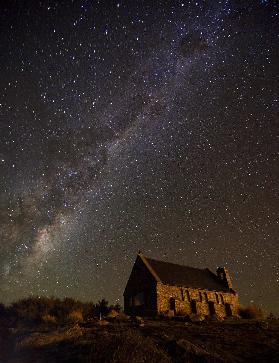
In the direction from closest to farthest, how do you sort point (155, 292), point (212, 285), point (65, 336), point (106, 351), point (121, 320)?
point (106, 351), point (65, 336), point (121, 320), point (155, 292), point (212, 285)

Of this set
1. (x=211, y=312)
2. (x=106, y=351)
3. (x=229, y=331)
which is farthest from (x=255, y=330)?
(x=211, y=312)

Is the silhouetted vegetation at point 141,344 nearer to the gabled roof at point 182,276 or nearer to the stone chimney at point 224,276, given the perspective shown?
the gabled roof at point 182,276

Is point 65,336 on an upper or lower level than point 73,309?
lower

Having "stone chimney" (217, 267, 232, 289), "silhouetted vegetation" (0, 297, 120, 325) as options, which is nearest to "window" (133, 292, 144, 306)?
"silhouetted vegetation" (0, 297, 120, 325)

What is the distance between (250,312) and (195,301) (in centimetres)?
938

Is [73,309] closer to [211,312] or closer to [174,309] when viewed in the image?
[174,309]

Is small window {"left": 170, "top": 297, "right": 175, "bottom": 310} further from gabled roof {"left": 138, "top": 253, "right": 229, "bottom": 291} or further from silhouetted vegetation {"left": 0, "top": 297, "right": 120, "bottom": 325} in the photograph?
silhouetted vegetation {"left": 0, "top": 297, "right": 120, "bottom": 325}

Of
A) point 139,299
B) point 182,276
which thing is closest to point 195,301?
point 182,276

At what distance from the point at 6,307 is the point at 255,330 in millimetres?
29364

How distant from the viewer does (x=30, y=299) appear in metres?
38.2

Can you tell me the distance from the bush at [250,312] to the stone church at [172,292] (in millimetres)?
1088

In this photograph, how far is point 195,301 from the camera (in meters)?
35.7

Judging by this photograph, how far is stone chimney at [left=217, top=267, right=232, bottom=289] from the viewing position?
4325cm

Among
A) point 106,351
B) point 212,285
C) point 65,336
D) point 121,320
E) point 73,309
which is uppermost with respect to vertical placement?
point 212,285
